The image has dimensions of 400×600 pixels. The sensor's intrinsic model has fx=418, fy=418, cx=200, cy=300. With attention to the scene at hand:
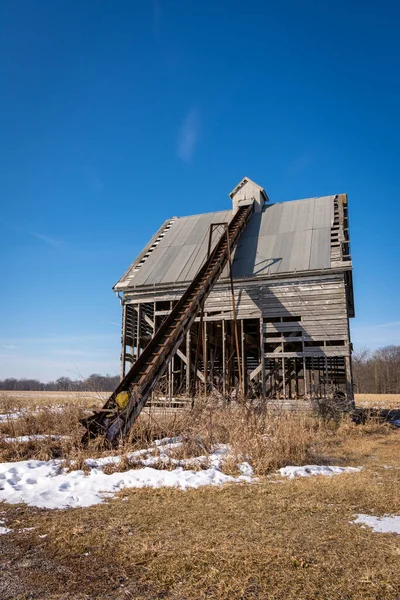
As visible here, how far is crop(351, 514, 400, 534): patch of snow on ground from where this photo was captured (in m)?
4.09

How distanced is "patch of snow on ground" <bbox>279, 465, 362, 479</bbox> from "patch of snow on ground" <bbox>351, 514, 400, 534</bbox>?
2.10 meters

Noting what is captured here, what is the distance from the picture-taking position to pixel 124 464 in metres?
6.93

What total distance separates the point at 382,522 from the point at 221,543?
181 cm

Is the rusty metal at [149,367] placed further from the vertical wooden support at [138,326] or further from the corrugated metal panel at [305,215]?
the corrugated metal panel at [305,215]

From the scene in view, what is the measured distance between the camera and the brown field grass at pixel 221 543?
Answer: 289cm

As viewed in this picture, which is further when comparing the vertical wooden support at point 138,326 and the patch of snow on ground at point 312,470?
the vertical wooden support at point 138,326

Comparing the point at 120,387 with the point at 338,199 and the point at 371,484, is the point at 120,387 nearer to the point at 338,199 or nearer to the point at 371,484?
the point at 371,484

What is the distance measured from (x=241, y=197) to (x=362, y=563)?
20.6m

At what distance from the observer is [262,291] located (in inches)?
655

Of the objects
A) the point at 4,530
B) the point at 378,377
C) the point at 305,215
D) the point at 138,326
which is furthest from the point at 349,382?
the point at 378,377

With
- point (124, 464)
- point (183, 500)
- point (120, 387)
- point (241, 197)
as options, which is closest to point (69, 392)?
point (120, 387)

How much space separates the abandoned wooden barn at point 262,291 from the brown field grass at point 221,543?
767 cm

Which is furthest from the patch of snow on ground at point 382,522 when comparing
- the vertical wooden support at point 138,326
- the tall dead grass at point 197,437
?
the vertical wooden support at point 138,326

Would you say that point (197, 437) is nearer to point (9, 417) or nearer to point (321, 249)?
point (9, 417)
